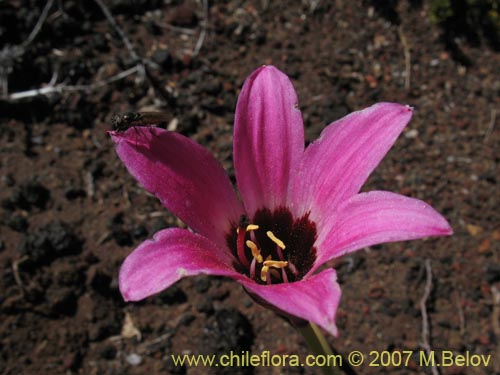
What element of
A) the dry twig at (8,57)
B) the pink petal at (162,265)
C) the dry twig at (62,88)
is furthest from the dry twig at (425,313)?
the dry twig at (8,57)

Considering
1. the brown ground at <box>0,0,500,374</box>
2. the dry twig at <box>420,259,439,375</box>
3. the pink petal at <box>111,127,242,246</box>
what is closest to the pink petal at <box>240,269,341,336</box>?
the pink petal at <box>111,127,242,246</box>

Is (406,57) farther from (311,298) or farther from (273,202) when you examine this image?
(311,298)

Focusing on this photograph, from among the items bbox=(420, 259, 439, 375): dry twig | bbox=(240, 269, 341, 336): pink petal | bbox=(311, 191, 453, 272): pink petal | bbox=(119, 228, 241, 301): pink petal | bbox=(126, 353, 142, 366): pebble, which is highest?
bbox=(311, 191, 453, 272): pink petal

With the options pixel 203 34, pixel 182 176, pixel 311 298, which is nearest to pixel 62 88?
pixel 203 34

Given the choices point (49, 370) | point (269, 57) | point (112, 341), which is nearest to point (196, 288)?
point (112, 341)

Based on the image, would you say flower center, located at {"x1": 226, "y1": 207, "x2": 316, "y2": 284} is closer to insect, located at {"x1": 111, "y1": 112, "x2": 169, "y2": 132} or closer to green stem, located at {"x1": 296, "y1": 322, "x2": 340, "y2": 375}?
green stem, located at {"x1": 296, "y1": 322, "x2": 340, "y2": 375}

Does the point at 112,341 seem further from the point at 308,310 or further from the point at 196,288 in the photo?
the point at 308,310
